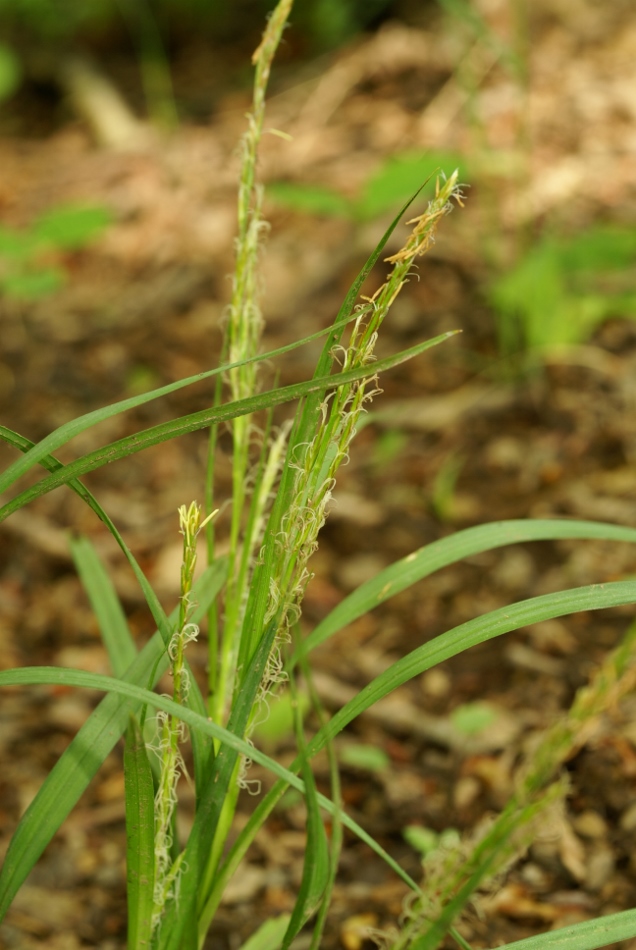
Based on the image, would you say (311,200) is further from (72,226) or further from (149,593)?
(149,593)

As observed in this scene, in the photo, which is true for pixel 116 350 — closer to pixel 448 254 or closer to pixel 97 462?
pixel 448 254

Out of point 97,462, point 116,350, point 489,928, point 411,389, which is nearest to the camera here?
point 97,462

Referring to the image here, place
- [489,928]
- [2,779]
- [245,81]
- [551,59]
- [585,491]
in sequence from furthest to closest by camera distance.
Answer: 1. [245,81]
2. [551,59]
3. [585,491]
4. [2,779]
5. [489,928]

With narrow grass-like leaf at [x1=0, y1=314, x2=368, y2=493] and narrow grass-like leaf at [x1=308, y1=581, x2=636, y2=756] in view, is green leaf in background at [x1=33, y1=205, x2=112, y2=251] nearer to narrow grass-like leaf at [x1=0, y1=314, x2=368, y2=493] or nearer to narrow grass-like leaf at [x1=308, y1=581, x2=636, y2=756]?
narrow grass-like leaf at [x1=0, y1=314, x2=368, y2=493]

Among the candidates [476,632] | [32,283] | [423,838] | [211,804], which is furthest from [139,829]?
[32,283]

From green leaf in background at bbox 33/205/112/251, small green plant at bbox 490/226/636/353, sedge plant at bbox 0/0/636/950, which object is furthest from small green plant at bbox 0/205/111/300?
sedge plant at bbox 0/0/636/950

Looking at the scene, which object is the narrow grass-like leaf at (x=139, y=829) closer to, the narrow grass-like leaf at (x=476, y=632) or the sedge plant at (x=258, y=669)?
the sedge plant at (x=258, y=669)

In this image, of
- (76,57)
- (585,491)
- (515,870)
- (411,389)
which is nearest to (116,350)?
(411,389)
